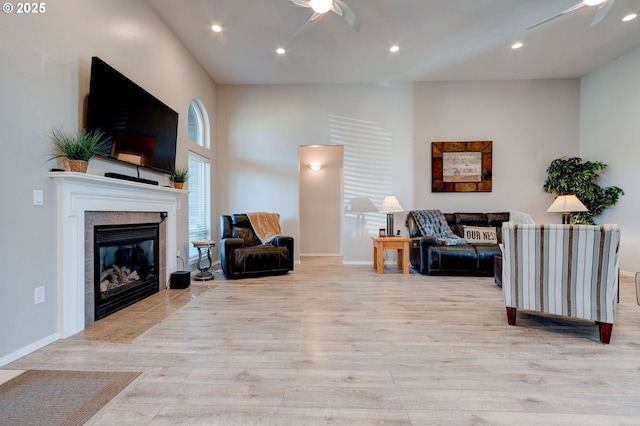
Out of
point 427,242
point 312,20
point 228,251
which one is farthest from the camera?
point 427,242

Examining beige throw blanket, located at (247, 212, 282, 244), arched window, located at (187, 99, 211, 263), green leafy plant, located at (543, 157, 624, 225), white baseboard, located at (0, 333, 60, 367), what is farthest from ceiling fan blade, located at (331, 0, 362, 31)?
green leafy plant, located at (543, 157, 624, 225)

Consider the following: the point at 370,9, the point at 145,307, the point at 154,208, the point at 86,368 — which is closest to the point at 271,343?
the point at 86,368

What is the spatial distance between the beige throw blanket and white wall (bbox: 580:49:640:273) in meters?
5.41

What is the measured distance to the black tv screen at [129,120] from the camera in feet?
7.87

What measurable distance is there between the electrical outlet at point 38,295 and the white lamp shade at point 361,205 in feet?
14.1

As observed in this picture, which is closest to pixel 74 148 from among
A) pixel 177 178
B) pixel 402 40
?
pixel 177 178

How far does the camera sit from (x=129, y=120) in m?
2.76

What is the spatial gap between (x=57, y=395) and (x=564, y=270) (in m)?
3.29

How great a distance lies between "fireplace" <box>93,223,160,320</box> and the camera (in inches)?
99.9

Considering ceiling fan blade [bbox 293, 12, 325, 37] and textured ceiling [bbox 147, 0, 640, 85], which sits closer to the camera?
ceiling fan blade [bbox 293, 12, 325, 37]

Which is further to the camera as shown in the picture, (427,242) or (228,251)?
(427,242)

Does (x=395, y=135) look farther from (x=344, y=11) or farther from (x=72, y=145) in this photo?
(x=72, y=145)

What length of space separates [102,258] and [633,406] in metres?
3.76

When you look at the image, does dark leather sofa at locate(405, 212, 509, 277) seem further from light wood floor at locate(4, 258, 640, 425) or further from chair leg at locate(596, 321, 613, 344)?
chair leg at locate(596, 321, 613, 344)
